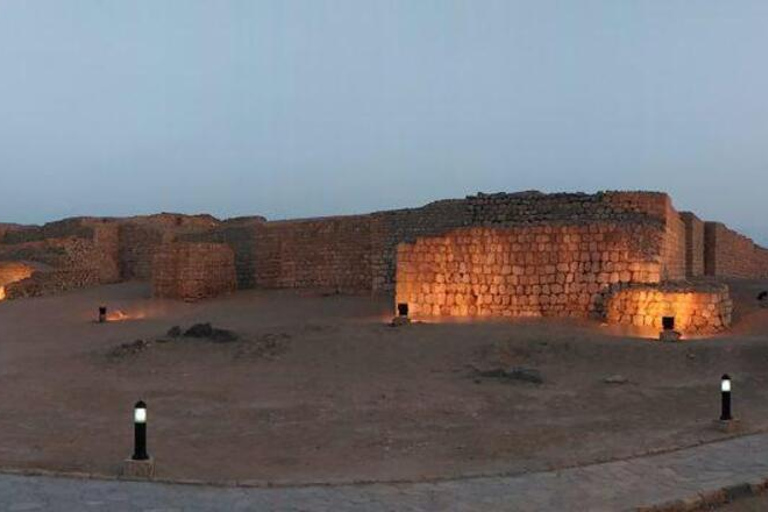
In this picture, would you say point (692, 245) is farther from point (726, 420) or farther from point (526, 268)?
point (726, 420)

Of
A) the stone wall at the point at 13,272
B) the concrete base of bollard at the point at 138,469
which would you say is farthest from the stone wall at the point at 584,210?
the stone wall at the point at 13,272

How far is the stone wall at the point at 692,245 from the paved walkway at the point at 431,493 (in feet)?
63.0

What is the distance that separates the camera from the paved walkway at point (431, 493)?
612cm

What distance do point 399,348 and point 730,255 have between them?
21568mm

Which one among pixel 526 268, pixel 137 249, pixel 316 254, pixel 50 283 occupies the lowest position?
pixel 50 283

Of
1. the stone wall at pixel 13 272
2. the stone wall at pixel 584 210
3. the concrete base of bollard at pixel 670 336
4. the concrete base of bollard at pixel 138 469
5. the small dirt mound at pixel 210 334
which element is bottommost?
the concrete base of bollard at pixel 138 469

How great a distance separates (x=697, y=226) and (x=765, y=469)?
2154 cm

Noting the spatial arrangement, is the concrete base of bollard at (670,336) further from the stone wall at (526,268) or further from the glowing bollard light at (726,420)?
the glowing bollard light at (726,420)

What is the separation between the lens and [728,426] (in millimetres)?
A: 9117

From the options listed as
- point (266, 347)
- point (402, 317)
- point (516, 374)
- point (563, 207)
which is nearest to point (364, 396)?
point (516, 374)

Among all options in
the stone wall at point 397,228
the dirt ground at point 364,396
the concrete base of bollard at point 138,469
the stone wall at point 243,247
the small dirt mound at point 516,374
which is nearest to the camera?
the concrete base of bollard at point 138,469

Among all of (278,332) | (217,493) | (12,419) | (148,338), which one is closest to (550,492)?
(217,493)

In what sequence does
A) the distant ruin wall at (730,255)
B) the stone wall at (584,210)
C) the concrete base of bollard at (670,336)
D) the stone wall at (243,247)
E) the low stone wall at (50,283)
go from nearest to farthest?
1. the concrete base of bollard at (670,336)
2. the stone wall at (584,210)
3. the stone wall at (243,247)
4. the low stone wall at (50,283)
5. the distant ruin wall at (730,255)

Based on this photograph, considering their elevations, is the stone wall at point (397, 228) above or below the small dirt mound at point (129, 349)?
above
